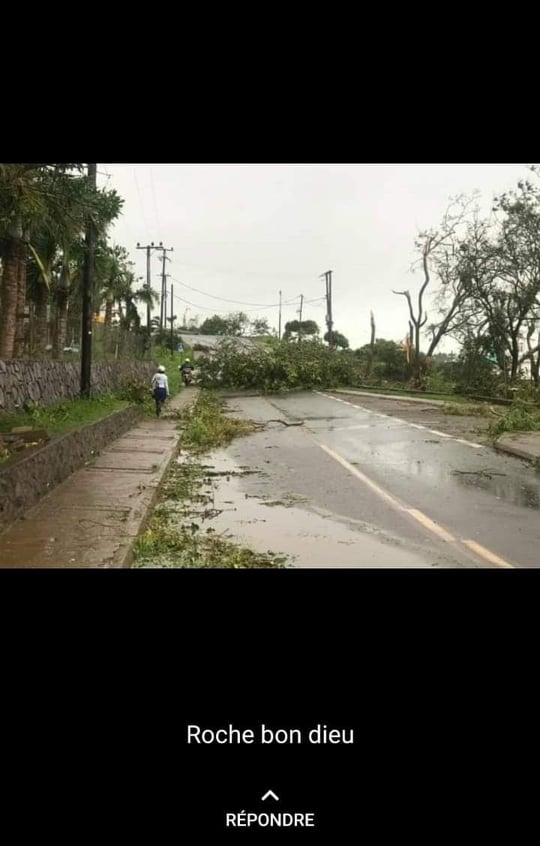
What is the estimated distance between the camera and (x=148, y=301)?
146 ft

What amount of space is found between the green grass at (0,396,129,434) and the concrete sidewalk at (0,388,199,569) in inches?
29.8

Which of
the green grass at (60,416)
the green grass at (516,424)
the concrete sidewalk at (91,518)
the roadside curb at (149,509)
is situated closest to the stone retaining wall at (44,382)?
the green grass at (60,416)

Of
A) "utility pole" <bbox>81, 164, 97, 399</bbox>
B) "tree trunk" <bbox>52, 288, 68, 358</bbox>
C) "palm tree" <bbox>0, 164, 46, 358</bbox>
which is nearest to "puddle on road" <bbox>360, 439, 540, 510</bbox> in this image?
"palm tree" <bbox>0, 164, 46, 358</bbox>

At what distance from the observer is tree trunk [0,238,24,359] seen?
14.1 meters

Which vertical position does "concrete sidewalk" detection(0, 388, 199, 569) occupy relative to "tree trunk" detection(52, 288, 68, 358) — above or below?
below

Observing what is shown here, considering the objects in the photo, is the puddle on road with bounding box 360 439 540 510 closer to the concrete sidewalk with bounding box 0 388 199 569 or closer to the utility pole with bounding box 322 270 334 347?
the concrete sidewalk with bounding box 0 388 199 569

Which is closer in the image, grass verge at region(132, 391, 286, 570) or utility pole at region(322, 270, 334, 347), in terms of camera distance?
grass verge at region(132, 391, 286, 570)

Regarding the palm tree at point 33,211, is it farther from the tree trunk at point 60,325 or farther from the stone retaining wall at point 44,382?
the tree trunk at point 60,325

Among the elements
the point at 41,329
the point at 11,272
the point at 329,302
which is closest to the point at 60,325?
the point at 41,329

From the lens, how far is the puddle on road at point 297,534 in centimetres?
626

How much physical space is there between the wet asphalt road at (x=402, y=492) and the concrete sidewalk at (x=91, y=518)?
142cm

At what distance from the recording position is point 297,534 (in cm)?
723

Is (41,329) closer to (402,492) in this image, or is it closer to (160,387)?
(160,387)
